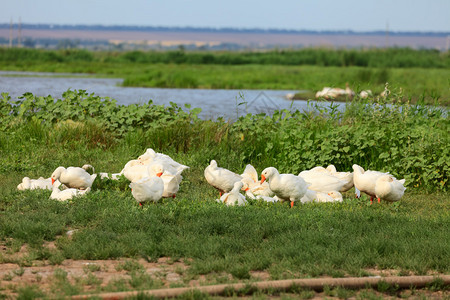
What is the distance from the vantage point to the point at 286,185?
7988mm

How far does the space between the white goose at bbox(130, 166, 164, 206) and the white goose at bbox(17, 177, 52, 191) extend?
1.85 metres

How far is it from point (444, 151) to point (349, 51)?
4448cm

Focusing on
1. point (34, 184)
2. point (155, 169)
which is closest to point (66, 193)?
point (34, 184)

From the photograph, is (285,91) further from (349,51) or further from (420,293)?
(420,293)

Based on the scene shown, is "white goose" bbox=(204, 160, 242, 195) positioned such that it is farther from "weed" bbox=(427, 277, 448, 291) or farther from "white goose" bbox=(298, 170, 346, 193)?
"weed" bbox=(427, 277, 448, 291)

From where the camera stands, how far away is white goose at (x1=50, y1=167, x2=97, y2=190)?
851cm

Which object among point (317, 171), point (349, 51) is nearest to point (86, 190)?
point (317, 171)

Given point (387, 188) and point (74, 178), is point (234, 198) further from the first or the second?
point (74, 178)

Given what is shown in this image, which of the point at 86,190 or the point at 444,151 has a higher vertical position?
the point at 444,151

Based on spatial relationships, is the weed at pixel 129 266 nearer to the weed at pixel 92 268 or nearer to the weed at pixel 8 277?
the weed at pixel 92 268

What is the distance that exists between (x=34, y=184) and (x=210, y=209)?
2.91 meters

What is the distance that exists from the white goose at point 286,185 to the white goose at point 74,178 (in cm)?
245

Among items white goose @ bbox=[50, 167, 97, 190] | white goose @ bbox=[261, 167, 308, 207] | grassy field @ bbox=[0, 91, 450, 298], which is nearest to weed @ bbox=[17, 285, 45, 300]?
grassy field @ bbox=[0, 91, 450, 298]

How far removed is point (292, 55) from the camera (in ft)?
192
